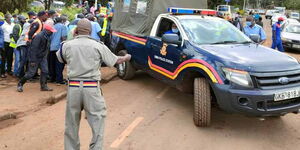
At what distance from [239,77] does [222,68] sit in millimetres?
303

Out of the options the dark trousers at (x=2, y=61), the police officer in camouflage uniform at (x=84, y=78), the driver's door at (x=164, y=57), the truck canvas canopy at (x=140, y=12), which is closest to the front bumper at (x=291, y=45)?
the truck canvas canopy at (x=140, y=12)

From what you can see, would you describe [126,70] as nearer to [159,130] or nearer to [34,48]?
[34,48]

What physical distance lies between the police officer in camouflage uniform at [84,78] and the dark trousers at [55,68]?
438cm

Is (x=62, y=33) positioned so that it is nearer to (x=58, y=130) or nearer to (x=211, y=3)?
(x=58, y=130)

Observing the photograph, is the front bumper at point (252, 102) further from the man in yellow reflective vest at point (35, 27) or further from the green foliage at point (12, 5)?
the green foliage at point (12, 5)

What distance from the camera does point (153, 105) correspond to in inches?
251

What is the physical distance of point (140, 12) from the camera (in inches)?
314

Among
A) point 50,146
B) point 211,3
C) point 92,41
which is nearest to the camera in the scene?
point 92,41

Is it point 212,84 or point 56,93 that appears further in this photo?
point 56,93

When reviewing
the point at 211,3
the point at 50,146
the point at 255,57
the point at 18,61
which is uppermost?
the point at 211,3

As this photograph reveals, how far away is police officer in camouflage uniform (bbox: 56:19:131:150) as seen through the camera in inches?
143

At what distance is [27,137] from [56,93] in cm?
254

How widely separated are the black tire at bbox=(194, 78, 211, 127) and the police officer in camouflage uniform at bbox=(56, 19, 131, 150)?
1766 mm

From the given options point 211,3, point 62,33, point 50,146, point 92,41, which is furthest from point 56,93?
point 211,3
